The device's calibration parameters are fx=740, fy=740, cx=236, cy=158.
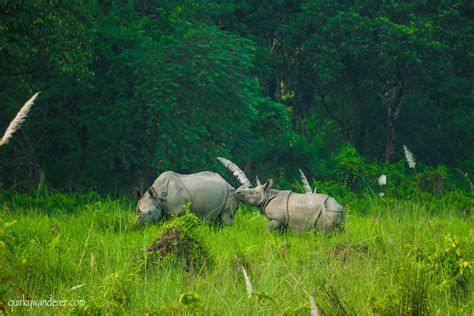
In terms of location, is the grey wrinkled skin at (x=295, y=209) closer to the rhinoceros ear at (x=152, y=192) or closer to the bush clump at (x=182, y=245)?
the rhinoceros ear at (x=152, y=192)

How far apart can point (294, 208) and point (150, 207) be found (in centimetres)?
196

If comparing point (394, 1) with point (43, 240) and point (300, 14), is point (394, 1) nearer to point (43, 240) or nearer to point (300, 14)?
point (300, 14)

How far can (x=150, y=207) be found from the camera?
32.7ft

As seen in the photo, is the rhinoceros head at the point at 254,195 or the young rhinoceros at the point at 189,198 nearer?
the young rhinoceros at the point at 189,198

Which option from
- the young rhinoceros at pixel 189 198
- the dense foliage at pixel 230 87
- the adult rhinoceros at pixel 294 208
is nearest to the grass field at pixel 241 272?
the adult rhinoceros at pixel 294 208

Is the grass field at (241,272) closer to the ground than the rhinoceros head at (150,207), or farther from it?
farther from it

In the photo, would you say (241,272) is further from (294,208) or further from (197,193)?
(197,193)

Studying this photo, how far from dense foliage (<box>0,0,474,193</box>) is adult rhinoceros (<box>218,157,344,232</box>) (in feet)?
9.85

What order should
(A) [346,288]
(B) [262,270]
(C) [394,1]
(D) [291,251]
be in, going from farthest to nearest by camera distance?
(C) [394,1], (D) [291,251], (B) [262,270], (A) [346,288]

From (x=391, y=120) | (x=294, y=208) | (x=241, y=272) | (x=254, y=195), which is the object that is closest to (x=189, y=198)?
(x=254, y=195)

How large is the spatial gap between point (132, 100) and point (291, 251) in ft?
31.4

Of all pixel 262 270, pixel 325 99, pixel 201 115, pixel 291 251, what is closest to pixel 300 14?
pixel 325 99

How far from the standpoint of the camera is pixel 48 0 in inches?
606

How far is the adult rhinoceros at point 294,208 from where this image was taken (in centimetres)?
1002
